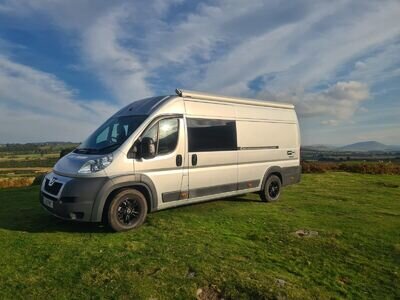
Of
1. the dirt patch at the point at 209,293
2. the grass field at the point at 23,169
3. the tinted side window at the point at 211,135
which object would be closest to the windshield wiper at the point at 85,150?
the tinted side window at the point at 211,135

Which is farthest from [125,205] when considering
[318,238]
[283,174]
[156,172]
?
[283,174]

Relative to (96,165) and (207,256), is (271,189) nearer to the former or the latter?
(207,256)

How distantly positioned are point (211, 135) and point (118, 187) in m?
2.73

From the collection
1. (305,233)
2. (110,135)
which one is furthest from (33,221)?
(305,233)

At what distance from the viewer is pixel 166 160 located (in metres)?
7.54

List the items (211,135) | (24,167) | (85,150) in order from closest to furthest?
1. (85,150)
2. (211,135)
3. (24,167)

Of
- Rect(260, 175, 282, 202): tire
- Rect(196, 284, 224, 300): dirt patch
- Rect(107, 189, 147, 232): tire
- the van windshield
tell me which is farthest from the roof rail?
Rect(196, 284, 224, 300): dirt patch

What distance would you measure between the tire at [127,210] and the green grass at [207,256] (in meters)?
0.22

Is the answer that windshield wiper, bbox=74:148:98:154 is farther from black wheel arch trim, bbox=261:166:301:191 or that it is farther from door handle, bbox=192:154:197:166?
black wheel arch trim, bbox=261:166:301:191

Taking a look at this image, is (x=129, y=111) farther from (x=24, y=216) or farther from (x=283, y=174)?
(x=283, y=174)

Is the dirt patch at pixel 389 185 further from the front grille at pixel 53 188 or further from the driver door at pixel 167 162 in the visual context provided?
the front grille at pixel 53 188

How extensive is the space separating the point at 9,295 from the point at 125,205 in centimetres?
294

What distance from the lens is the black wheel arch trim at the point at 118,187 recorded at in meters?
6.57

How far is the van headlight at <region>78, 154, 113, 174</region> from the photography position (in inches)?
261
